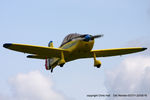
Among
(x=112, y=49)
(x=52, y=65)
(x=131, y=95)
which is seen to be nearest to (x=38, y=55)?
(x=52, y=65)

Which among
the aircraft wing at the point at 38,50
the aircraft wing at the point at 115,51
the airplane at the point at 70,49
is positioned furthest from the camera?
the aircraft wing at the point at 115,51

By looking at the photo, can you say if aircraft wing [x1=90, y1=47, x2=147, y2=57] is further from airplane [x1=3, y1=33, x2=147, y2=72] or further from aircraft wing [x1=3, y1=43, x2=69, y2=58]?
aircraft wing [x1=3, y1=43, x2=69, y2=58]

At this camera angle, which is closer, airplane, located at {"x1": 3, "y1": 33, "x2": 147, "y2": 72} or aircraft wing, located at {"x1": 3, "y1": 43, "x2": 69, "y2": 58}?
airplane, located at {"x1": 3, "y1": 33, "x2": 147, "y2": 72}

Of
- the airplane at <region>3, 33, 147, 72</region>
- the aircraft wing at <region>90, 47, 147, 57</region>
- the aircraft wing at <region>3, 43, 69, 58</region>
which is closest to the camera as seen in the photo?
the airplane at <region>3, 33, 147, 72</region>

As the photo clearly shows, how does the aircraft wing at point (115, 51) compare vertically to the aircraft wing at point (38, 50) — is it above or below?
below

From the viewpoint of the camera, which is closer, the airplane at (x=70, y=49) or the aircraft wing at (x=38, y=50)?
the airplane at (x=70, y=49)

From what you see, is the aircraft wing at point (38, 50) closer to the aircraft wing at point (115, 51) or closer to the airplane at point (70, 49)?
the airplane at point (70, 49)

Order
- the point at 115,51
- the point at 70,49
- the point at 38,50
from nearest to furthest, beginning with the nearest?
the point at 70,49 < the point at 38,50 < the point at 115,51

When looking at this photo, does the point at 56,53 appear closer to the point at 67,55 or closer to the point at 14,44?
the point at 67,55

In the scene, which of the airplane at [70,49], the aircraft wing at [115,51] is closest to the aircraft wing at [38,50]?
the airplane at [70,49]

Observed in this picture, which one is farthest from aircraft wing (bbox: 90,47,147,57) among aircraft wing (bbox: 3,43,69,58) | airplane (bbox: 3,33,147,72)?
aircraft wing (bbox: 3,43,69,58)

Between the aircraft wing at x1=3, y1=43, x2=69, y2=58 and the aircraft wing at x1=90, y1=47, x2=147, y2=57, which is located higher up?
the aircraft wing at x1=3, y1=43, x2=69, y2=58

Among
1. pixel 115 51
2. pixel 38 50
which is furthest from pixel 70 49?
pixel 115 51

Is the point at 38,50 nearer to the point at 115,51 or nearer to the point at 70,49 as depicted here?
the point at 70,49
